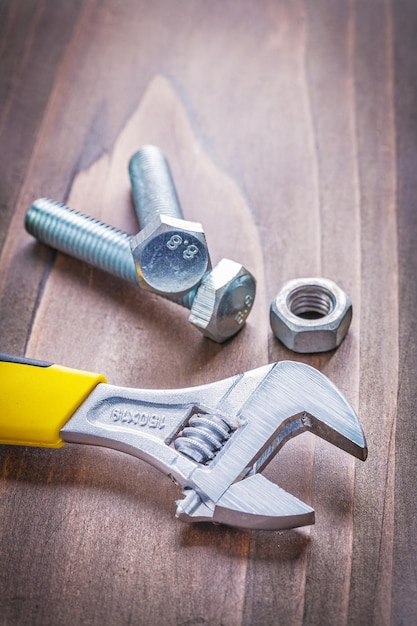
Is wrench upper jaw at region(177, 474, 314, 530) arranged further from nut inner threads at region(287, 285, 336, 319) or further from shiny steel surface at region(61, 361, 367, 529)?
nut inner threads at region(287, 285, 336, 319)

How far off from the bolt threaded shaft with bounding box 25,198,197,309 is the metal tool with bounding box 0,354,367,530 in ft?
0.77

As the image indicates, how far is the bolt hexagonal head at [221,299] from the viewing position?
4.27 ft

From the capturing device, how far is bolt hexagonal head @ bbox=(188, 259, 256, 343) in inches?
51.3

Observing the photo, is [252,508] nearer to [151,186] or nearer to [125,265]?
[125,265]

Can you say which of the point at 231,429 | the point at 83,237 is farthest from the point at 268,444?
the point at 83,237

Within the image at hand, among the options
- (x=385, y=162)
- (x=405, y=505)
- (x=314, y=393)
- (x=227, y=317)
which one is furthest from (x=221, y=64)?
(x=405, y=505)

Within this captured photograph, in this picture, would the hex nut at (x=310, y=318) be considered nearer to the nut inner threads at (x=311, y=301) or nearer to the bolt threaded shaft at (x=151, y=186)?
the nut inner threads at (x=311, y=301)

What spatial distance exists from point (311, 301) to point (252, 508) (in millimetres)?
467

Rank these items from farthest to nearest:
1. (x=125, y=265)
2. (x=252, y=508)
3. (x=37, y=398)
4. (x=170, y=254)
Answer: (x=125, y=265), (x=170, y=254), (x=37, y=398), (x=252, y=508)

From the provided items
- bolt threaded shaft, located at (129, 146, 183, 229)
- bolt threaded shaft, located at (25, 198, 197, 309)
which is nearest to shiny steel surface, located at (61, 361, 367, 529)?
bolt threaded shaft, located at (25, 198, 197, 309)

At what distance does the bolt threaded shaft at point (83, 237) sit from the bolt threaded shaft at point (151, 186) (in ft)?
0.22

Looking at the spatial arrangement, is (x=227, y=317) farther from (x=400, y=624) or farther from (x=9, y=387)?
(x=400, y=624)

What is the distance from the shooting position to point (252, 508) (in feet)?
3.51

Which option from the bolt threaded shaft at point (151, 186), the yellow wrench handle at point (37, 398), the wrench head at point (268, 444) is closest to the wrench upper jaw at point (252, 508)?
the wrench head at point (268, 444)
